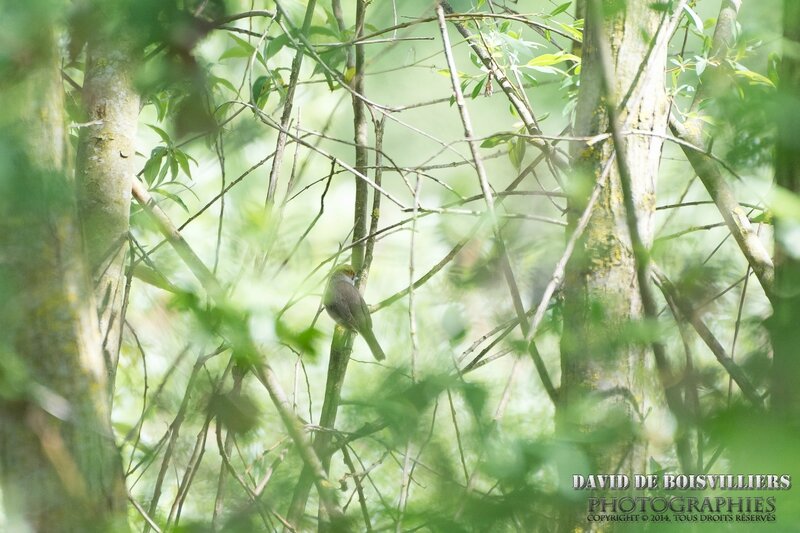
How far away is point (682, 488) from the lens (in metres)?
1.26

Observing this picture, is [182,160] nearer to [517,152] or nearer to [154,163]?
[154,163]

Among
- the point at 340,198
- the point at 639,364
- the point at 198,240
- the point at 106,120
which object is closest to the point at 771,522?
the point at 639,364

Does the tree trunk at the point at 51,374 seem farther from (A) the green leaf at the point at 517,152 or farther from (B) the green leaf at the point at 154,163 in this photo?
(A) the green leaf at the point at 517,152

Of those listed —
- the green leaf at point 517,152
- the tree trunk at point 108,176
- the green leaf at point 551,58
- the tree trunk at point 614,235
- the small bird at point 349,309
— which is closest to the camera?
the tree trunk at point 614,235

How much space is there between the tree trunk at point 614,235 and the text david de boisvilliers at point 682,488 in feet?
0.20

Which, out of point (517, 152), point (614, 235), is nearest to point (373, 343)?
point (517, 152)

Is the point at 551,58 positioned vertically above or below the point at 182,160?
above

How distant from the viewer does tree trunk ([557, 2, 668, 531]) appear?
4.95 feet

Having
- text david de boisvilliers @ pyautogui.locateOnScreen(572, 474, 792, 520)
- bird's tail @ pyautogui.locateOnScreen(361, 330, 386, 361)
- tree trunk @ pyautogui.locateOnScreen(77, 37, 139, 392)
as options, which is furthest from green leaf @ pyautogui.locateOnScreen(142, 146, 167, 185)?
text david de boisvilliers @ pyautogui.locateOnScreen(572, 474, 792, 520)

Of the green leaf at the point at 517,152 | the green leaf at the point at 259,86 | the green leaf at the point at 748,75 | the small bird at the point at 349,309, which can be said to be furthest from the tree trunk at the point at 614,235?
the small bird at the point at 349,309

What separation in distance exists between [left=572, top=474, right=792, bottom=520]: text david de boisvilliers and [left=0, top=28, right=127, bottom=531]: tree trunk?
2.80ft

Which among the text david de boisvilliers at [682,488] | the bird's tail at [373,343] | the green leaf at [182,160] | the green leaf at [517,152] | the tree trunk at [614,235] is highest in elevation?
the green leaf at [517,152]

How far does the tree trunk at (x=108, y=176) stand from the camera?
1.95 metres

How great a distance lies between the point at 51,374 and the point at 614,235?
4.05 feet
